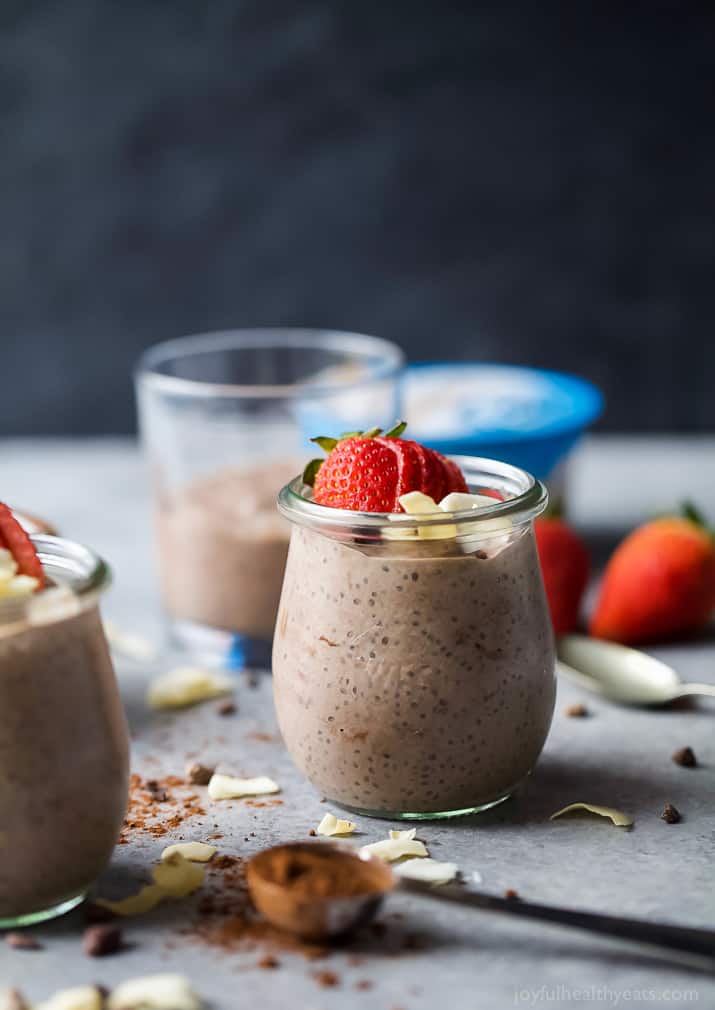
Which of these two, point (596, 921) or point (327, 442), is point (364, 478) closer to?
point (327, 442)

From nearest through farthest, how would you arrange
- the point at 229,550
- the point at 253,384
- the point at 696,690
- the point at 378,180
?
the point at 696,690
the point at 229,550
the point at 253,384
the point at 378,180

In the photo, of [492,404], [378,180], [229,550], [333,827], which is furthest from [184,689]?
[378,180]

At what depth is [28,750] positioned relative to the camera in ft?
2.93

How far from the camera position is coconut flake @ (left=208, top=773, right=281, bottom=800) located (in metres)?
1.19

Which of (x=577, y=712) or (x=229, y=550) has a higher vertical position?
(x=229, y=550)

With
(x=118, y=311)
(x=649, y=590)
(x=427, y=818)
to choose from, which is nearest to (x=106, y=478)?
(x=118, y=311)

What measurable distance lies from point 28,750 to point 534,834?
45cm

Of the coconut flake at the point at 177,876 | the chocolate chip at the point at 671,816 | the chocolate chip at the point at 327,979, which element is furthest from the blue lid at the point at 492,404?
the chocolate chip at the point at 327,979

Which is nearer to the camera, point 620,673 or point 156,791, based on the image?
point 156,791

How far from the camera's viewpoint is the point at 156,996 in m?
0.85

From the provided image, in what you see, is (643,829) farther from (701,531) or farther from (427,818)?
(701,531)

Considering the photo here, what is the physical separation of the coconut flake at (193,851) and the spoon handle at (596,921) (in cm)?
19

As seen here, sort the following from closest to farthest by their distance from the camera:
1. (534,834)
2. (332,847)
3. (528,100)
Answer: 1. (332,847)
2. (534,834)
3. (528,100)

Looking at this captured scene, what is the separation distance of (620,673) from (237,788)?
19.2 inches
